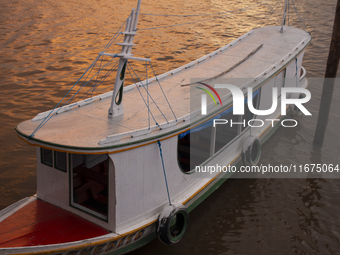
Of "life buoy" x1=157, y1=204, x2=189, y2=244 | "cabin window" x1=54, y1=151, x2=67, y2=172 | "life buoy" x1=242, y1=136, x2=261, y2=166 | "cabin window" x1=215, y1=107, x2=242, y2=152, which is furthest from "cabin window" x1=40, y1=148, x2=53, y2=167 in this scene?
"life buoy" x1=242, y1=136, x2=261, y2=166

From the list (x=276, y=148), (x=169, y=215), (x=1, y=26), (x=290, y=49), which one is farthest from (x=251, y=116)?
(x=1, y=26)

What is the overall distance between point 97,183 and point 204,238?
2.41 meters

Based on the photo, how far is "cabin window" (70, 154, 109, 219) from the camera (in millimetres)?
6492

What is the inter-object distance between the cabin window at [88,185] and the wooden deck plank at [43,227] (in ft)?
1.13

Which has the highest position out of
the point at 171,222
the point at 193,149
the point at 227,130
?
the point at 227,130

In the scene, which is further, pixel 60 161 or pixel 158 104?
pixel 158 104

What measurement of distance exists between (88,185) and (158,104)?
2100 mm

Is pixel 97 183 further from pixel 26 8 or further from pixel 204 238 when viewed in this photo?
pixel 26 8

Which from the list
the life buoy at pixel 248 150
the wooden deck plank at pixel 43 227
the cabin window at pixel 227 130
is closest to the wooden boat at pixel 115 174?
the wooden deck plank at pixel 43 227

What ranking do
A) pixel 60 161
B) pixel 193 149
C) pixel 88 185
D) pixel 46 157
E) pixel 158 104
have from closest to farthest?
pixel 60 161, pixel 46 157, pixel 88 185, pixel 158 104, pixel 193 149

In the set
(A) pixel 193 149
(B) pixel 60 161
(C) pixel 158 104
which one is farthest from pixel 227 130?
(B) pixel 60 161

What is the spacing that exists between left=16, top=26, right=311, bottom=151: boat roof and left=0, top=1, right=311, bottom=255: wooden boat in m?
0.02

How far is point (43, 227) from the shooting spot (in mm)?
5988

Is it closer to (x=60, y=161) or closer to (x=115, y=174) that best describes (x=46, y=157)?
(x=60, y=161)
